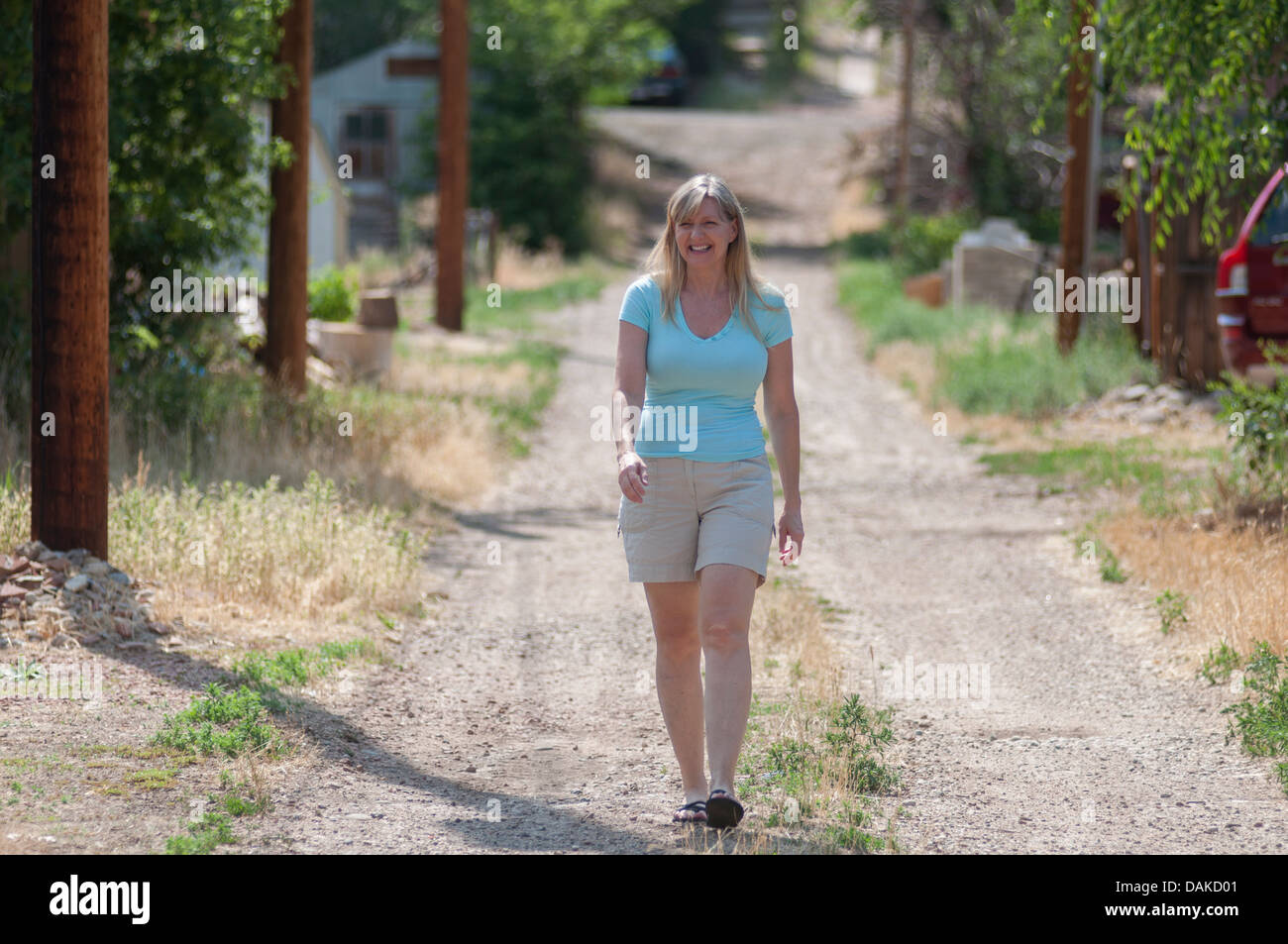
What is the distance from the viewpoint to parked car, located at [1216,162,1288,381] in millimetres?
10695

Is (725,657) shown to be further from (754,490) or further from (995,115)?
(995,115)

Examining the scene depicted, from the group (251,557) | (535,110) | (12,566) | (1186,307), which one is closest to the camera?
(12,566)

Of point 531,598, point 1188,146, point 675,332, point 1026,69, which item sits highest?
point 1026,69

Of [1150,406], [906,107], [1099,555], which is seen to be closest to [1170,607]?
[1099,555]

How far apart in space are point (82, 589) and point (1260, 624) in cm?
508

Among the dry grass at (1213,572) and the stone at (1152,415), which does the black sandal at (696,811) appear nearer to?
the dry grass at (1213,572)

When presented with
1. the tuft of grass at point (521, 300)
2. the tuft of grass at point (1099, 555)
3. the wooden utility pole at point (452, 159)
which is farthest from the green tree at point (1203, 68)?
the tuft of grass at point (521, 300)

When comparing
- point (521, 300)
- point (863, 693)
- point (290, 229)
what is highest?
point (290, 229)

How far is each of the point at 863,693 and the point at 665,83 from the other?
4387 cm

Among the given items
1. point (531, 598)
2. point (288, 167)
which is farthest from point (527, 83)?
point (531, 598)

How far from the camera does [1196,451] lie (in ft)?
37.6

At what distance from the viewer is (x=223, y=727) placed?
550 centimetres

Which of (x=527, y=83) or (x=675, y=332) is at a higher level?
(x=527, y=83)

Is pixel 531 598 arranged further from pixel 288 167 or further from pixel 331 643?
pixel 288 167
